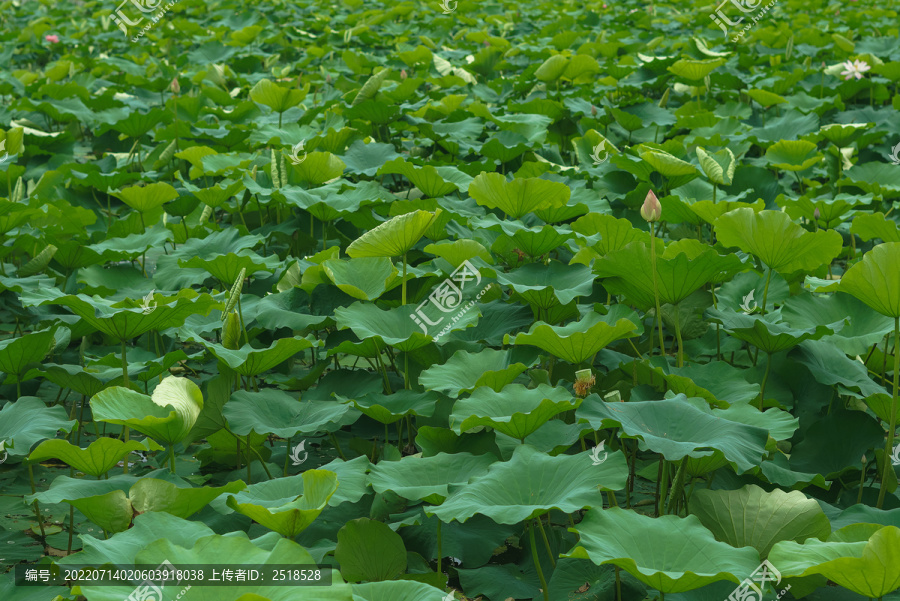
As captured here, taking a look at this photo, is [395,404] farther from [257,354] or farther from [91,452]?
[91,452]

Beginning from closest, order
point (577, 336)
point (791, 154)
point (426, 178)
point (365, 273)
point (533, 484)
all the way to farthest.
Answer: point (533, 484) < point (577, 336) < point (365, 273) < point (426, 178) < point (791, 154)

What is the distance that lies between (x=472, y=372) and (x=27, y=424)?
1034 mm

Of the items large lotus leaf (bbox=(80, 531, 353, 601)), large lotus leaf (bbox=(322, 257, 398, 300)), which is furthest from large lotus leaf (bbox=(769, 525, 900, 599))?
large lotus leaf (bbox=(322, 257, 398, 300))

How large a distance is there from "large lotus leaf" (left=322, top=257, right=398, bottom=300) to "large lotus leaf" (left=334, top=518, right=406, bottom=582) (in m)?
0.78

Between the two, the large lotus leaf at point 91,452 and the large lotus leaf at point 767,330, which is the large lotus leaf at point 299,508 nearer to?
the large lotus leaf at point 91,452

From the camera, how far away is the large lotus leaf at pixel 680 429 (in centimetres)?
149

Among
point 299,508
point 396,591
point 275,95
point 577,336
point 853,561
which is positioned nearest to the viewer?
point 853,561

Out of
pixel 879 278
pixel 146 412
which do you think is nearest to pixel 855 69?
pixel 879 278

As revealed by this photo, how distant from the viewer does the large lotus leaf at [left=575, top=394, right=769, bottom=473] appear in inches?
58.7

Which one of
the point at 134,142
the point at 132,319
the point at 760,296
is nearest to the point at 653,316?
the point at 760,296

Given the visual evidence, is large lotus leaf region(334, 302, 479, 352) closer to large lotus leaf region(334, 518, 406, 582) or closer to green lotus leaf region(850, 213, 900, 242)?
large lotus leaf region(334, 518, 406, 582)

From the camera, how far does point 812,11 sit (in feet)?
29.7

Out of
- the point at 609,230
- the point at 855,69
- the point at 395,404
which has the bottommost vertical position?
the point at 855,69

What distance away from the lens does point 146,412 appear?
1.73 meters
